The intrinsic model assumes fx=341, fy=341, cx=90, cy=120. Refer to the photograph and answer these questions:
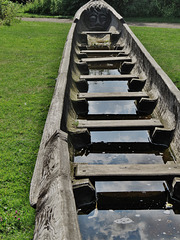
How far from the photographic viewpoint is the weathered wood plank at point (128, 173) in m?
3.27

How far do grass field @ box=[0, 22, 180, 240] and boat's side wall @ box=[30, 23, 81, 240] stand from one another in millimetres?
477

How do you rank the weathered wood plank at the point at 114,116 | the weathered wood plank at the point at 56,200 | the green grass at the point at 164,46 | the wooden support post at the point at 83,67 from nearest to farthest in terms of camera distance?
the weathered wood plank at the point at 56,200 < the weathered wood plank at the point at 114,116 < the wooden support post at the point at 83,67 < the green grass at the point at 164,46

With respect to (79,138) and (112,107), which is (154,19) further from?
→ (79,138)

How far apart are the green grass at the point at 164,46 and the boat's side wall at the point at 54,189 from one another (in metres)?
3.93

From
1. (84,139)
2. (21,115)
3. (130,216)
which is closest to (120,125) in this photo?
(84,139)

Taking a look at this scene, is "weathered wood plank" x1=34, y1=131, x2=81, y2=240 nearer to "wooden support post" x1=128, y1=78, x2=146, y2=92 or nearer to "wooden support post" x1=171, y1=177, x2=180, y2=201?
"wooden support post" x1=171, y1=177, x2=180, y2=201

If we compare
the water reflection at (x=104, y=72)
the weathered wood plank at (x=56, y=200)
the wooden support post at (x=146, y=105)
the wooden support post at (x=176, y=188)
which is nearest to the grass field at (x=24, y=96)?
the weathered wood plank at (x=56, y=200)

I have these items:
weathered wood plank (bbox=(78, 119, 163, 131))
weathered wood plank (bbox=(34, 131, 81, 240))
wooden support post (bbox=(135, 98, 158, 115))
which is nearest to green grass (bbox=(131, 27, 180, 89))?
wooden support post (bbox=(135, 98, 158, 115))

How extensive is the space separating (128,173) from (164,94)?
1867 millimetres

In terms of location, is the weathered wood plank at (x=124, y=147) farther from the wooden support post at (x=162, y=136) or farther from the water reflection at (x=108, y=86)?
the water reflection at (x=108, y=86)

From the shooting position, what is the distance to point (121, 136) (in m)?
4.65

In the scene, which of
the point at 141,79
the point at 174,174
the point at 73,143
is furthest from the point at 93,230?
the point at 141,79

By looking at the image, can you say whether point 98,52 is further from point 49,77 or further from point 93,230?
point 93,230

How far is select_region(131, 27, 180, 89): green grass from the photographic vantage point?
795cm
